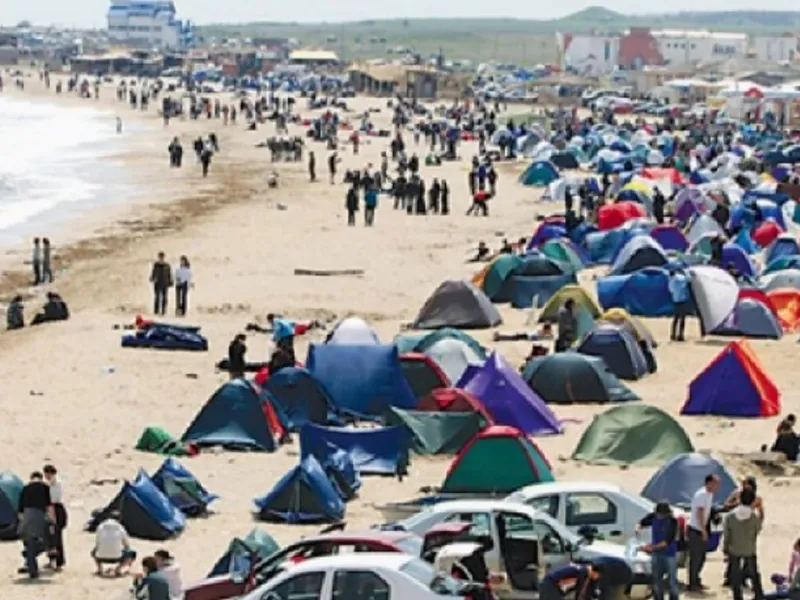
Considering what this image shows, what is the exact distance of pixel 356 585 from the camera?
1147cm

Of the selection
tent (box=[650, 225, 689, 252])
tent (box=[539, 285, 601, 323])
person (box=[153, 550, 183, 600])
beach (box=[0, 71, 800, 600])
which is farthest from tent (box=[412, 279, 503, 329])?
person (box=[153, 550, 183, 600])

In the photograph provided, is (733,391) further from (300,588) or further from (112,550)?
(300,588)

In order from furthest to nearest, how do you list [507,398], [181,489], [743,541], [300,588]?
[507,398], [181,489], [743,541], [300,588]

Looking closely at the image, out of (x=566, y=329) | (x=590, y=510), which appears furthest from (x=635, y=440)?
(x=566, y=329)

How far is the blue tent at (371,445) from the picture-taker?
18234 millimetres

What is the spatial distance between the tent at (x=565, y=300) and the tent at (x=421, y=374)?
15.3 feet

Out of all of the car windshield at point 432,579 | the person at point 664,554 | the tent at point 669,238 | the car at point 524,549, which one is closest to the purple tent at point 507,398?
the car at point 524,549

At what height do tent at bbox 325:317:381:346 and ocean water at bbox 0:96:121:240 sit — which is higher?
tent at bbox 325:317:381:346

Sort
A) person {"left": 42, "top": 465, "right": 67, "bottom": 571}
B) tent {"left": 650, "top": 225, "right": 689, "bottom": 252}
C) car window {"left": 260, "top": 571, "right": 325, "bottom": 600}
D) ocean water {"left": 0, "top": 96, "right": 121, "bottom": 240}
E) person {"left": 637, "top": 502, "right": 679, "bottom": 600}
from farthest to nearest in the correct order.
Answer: ocean water {"left": 0, "top": 96, "right": 121, "bottom": 240}
tent {"left": 650, "top": 225, "right": 689, "bottom": 252}
person {"left": 42, "top": 465, "right": 67, "bottom": 571}
person {"left": 637, "top": 502, "right": 679, "bottom": 600}
car window {"left": 260, "top": 571, "right": 325, "bottom": 600}

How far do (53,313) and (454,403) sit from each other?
10.5 metres

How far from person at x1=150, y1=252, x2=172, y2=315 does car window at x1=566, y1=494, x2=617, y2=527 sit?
1436cm

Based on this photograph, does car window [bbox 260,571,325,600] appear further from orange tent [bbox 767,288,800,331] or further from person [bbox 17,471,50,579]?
orange tent [bbox 767,288,800,331]

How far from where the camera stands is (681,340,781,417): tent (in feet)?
68.8

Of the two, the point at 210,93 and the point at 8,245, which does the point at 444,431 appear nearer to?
the point at 8,245
